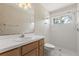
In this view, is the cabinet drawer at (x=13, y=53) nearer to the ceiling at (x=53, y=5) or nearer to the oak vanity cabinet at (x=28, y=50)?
the oak vanity cabinet at (x=28, y=50)

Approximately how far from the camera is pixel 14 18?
1728 millimetres

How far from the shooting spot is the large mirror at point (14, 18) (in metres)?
1.54

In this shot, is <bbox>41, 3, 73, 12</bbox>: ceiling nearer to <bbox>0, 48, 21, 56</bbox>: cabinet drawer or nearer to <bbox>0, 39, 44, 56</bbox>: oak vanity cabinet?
<bbox>0, 39, 44, 56</bbox>: oak vanity cabinet

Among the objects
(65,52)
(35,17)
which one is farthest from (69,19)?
(35,17)

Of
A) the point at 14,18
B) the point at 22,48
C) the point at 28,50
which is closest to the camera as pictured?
the point at 22,48

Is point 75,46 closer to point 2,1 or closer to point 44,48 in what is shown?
point 44,48

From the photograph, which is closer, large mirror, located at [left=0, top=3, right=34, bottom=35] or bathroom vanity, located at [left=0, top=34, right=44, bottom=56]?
bathroom vanity, located at [left=0, top=34, right=44, bottom=56]

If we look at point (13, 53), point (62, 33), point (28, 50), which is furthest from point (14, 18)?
point (62, 33)

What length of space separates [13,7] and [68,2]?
107 centimetres

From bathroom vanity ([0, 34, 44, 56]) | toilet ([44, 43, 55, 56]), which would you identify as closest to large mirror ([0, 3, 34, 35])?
bathroom vanity ([0, 34, 44, 56])

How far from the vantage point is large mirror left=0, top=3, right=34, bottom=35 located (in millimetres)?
1537

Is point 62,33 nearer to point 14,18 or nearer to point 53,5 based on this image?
point 53,5

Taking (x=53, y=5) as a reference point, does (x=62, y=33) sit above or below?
below

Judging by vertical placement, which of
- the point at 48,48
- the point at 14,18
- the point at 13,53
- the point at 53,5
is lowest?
the point at 48,48
